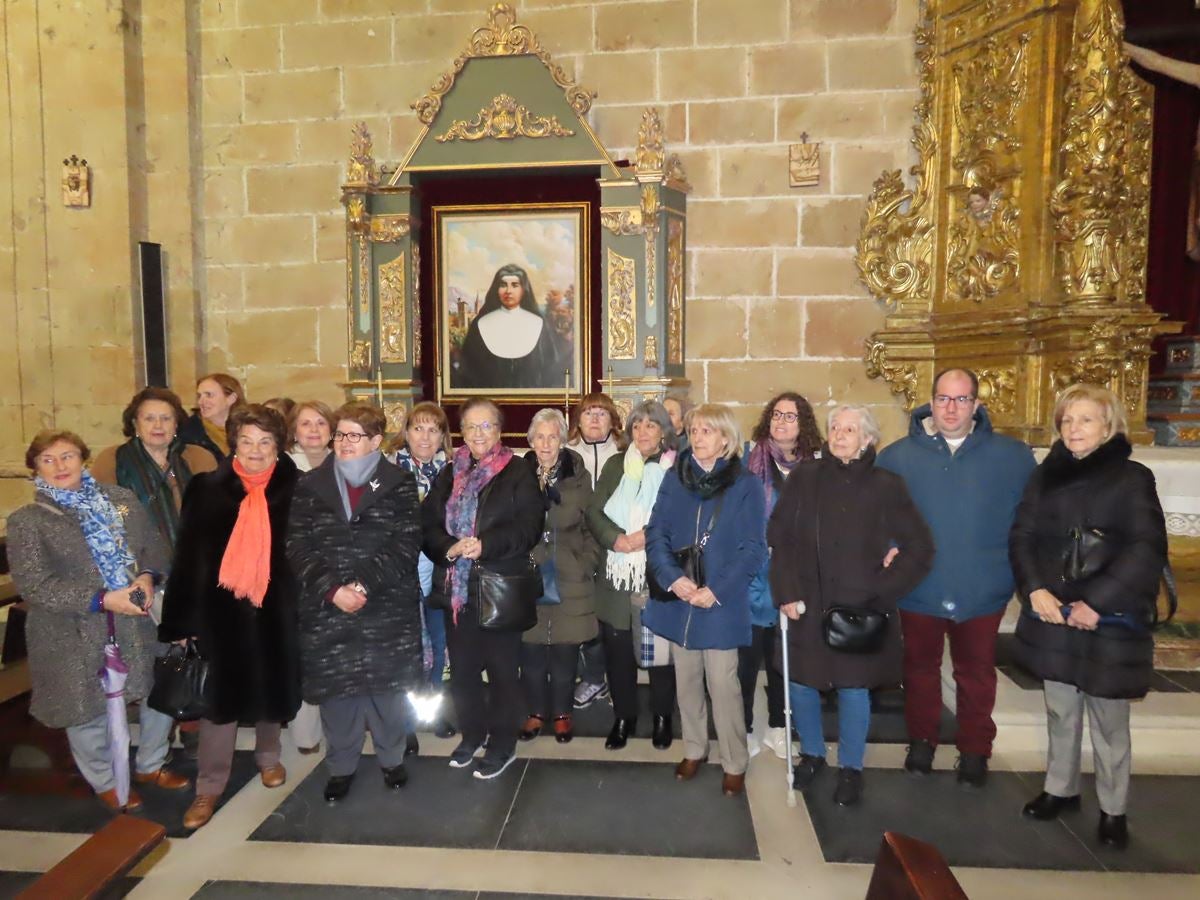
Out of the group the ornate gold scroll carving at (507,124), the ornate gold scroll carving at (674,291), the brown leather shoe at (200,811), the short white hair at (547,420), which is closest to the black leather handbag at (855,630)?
the short white hair at (547,420)

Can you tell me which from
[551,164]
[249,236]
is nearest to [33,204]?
[249,236]

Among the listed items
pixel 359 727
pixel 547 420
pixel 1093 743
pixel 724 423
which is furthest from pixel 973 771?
pixel 359 727

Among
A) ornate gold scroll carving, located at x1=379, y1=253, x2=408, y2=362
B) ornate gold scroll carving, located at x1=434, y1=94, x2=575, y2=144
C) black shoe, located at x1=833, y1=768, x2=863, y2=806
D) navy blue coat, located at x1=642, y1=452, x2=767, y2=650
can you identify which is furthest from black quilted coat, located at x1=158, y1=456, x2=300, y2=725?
ornate gold scroll carving, located at x1=434, y1=94, x2=575, y2=144

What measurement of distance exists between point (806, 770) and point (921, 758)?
19.4 inches

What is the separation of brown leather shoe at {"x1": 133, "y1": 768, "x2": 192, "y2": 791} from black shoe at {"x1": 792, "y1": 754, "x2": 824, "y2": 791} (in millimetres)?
2457

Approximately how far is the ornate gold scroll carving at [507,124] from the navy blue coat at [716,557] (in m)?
3.75

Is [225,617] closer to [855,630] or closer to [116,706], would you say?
[116,706]

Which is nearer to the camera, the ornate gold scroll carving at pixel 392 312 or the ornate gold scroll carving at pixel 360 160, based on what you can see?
the ornate gold scroll carving at pixel 360 160

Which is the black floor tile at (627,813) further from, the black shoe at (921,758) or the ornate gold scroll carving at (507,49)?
the ornate gold scroll carving at (507,49)

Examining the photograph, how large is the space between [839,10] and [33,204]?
6.68m

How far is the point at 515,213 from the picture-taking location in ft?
20.4

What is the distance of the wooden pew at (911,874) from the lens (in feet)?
3.66

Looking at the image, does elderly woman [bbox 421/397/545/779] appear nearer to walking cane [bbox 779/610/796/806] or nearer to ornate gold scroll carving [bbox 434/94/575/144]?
walking cane [bbox 779/610/796/806]

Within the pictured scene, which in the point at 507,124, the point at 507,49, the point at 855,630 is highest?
the point at 507,49
